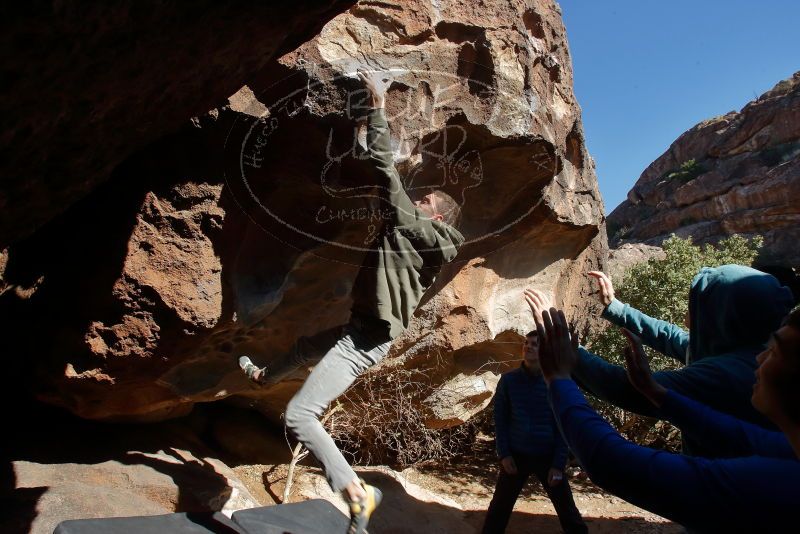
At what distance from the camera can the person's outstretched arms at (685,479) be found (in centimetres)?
113

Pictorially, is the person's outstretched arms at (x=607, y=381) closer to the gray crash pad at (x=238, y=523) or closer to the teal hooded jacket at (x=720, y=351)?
the teal hooded jacket at (x=720, y=351)

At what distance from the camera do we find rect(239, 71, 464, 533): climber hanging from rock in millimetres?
2781

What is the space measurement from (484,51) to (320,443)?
9.24 ft

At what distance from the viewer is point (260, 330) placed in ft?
13.3

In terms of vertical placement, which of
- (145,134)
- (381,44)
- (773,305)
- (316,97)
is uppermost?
(381,44)

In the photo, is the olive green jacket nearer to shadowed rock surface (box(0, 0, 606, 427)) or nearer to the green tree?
shadowed rock surface (box(0, 0, 606, 427))

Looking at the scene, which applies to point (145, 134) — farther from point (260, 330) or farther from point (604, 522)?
point (604, 522)

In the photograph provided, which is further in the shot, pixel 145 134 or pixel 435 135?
pixel 435 135

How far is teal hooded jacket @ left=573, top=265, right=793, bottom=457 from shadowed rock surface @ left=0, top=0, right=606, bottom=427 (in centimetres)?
201

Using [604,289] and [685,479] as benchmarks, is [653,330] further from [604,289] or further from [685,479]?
[685,479]

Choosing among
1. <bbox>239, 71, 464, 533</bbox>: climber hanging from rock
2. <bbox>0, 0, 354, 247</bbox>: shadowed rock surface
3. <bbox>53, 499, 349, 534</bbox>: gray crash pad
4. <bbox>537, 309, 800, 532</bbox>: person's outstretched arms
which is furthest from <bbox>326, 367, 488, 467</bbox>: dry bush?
<bbox>537, 309, 800, 532</bbox>: person's outstretched arms

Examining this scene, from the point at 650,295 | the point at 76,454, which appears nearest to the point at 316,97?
the point at 76,454

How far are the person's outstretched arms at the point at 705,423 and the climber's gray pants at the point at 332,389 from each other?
1529mm

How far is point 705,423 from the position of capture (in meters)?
1.67
